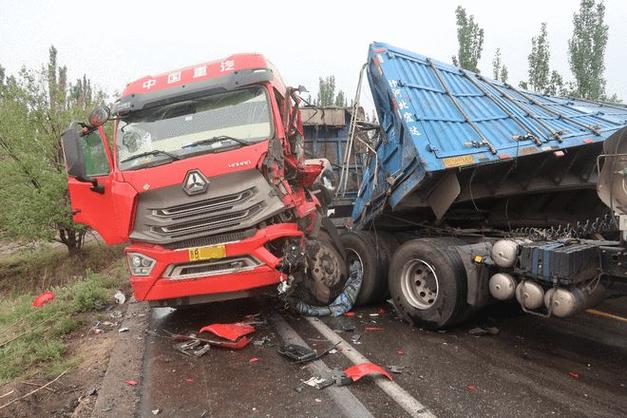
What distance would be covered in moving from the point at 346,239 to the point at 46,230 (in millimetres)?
9179

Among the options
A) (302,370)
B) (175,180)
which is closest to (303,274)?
(302,370)

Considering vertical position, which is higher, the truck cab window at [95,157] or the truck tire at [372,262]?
the truck cab window at [95,157]

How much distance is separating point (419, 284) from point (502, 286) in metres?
0.96

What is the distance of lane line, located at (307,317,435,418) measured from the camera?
2965mm

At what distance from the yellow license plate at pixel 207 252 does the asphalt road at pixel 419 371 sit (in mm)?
893

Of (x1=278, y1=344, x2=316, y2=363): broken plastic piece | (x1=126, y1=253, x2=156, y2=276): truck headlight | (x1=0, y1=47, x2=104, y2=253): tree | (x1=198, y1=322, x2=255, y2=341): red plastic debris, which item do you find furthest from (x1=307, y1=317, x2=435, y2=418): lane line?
(x1=0, y1=47, x2=104, y2=253): tree

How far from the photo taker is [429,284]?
4.66 m

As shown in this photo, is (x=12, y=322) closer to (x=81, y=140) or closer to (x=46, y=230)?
(x=81, y=140)

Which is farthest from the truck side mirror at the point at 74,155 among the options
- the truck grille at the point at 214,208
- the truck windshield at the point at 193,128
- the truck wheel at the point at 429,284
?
the truck wheel at the point at 429,284

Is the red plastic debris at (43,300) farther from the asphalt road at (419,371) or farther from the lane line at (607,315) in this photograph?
the lane line at (607,315)

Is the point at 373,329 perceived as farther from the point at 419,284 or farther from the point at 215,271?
the point at 215,271

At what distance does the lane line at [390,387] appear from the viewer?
296 centimetres

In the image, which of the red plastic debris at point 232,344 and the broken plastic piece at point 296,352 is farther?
the red plastic debris at point 232,344

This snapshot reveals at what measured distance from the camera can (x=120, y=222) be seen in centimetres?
463
